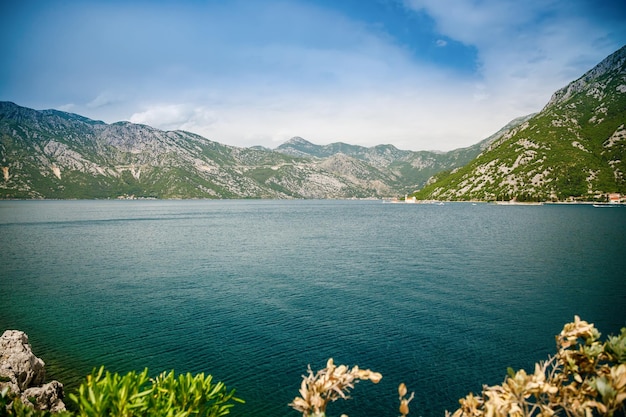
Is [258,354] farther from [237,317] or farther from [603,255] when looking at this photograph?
[603,255]

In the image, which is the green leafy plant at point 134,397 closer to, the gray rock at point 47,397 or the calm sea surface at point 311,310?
the calm sea surface at point 311,310

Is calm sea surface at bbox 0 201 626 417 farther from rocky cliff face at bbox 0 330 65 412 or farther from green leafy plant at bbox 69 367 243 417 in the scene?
green leafy plant at bbox 69 367 243 417

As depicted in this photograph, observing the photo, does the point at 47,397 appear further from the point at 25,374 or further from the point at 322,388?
the point at 322,388

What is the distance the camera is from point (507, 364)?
2766 centimetres

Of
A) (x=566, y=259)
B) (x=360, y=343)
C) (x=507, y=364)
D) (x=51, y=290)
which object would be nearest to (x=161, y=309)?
(x=51, y=290)

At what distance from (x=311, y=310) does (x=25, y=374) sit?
2582 cm

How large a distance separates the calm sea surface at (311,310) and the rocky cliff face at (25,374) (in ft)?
9.49

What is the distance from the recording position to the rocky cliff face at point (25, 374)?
67.1 ft

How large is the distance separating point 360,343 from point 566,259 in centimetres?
5659

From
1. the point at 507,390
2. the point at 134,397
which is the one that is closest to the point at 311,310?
the point at 134,397

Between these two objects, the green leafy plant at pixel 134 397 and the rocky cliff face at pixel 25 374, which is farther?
the rocky cliff face at pixel 25 374

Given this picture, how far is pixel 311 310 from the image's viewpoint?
135 ft

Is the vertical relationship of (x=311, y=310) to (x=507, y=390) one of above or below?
below

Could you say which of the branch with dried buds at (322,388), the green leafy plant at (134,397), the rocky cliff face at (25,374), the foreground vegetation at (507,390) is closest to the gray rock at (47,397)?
the rocky cliff face at (25,374)
